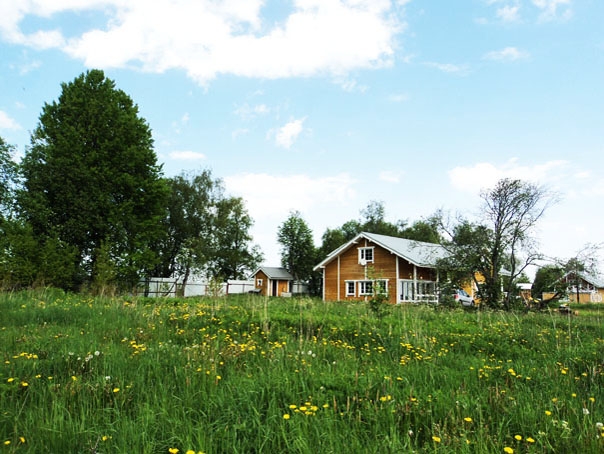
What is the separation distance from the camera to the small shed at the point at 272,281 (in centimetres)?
5034

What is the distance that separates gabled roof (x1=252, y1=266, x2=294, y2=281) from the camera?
5075 centimetres

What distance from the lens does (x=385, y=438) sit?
291 cm

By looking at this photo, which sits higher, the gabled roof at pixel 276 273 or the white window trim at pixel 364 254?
the white window trim at pixel 364 254

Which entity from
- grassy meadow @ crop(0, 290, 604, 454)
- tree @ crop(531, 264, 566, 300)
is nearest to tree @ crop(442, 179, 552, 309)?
tree @ crop(531, 264, 566, 300)

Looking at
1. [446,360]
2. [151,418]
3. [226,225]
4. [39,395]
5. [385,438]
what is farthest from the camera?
[226,225]

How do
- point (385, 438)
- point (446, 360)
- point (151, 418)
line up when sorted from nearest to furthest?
point (385, 438)
point (151, 418)
point (446, 360)

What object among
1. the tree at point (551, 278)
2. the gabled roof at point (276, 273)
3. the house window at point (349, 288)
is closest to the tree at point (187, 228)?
the gabled roof at point (276, 273)

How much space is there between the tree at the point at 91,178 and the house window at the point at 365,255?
17281mm

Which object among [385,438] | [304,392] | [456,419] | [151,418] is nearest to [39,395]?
[151,418]

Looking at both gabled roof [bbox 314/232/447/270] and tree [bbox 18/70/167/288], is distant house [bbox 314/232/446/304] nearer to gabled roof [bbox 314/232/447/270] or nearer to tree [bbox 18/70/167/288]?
gabled roof [bbox 314/232/447/270]

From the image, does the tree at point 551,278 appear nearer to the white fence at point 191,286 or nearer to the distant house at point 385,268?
the distant house at point 385,268

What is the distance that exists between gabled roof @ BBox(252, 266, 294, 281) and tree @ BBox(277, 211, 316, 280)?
1633 mm

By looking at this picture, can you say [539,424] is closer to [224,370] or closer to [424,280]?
[224,370]

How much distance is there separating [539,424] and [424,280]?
98.4 feet
